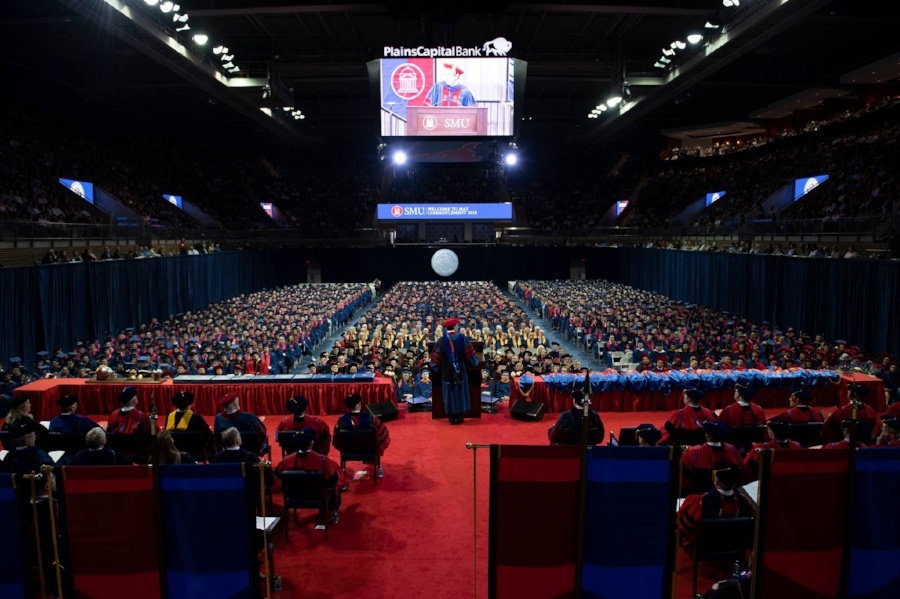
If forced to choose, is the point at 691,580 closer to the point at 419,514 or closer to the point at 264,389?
the point at 419,514

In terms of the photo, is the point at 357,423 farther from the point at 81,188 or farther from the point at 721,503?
the point at 81,188

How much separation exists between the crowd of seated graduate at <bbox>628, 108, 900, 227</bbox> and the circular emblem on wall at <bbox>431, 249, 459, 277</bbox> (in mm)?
15194

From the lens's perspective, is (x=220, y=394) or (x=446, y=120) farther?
(x=446, y=120)

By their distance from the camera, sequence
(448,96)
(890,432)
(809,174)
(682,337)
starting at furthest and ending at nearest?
(448,96)
(809,174)
(682,337)
(890,432)

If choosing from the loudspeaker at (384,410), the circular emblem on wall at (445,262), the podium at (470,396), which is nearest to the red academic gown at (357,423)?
the loudspeaker at (384,410)

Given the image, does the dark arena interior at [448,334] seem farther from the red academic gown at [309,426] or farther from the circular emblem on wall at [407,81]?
the circular emblem on wall at [407,81]

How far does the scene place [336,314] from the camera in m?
29.0

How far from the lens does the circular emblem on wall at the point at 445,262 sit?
4747cm

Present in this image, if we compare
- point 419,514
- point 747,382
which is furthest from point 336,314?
point 419,514

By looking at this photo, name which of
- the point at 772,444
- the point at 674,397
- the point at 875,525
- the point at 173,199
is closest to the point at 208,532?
the point at 875,525

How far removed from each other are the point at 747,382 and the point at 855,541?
24.9ft

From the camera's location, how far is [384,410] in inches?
443

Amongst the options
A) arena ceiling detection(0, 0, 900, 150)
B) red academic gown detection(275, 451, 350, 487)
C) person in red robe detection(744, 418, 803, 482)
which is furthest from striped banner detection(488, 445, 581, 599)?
arena ceiling detection(0, 0, 900, 150)

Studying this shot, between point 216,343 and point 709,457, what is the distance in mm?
16249
